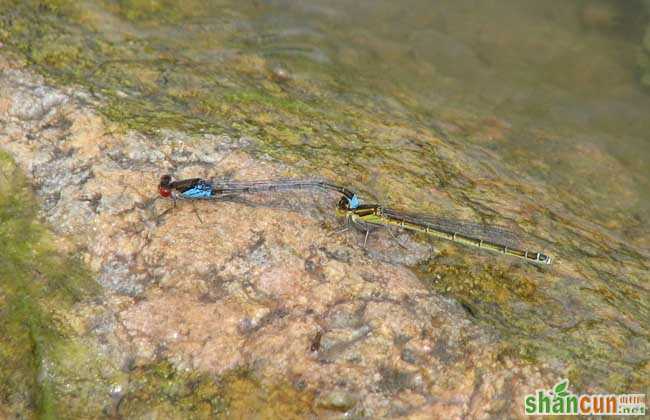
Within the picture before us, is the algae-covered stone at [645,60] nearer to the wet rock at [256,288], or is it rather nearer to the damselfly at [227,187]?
Result: the wet rock at [256,288]

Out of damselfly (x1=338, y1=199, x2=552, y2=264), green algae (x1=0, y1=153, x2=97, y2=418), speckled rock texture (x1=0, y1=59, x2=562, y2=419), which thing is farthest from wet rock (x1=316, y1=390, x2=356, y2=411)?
green algae (x1=0, y1=153, x2=97, y2=418)

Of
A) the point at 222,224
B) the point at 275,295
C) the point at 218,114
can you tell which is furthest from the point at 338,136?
the point at 275,295

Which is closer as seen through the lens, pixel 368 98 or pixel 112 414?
pixel 112 414

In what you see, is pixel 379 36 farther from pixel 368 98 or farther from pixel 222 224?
pixel 222 224

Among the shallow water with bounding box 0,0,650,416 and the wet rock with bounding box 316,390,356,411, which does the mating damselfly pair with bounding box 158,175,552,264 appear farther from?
the wet rock with bounding box 316,390,356,411

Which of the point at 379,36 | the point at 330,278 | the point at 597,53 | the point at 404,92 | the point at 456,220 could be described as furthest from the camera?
the point at 597,53
